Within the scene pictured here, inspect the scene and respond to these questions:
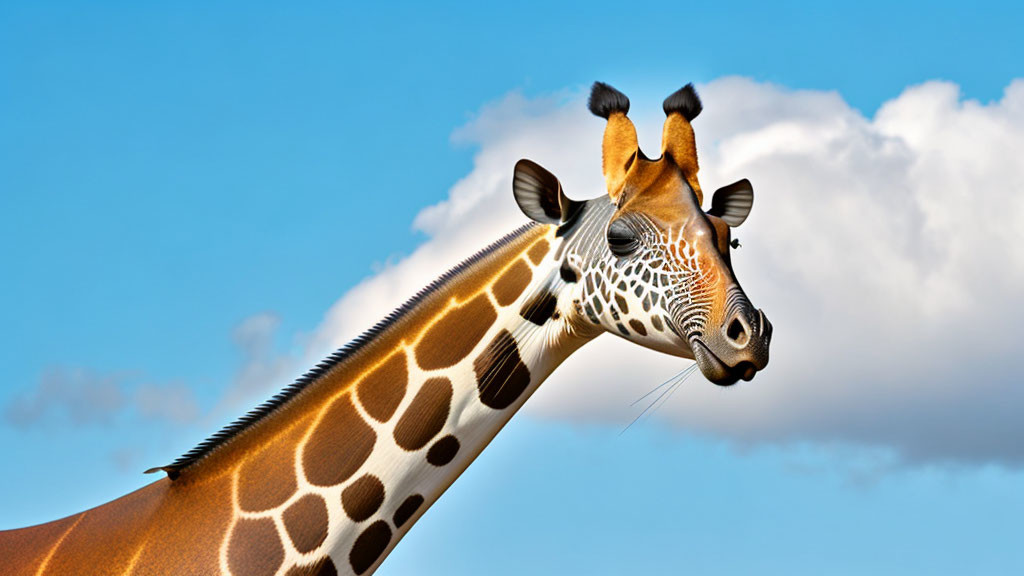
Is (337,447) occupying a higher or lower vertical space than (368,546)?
higher

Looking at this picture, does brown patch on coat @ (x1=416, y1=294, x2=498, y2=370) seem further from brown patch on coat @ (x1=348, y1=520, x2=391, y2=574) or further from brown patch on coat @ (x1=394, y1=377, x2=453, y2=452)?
brown patch on coat @ (x1=348, y1=520, x2=391, y2=574)

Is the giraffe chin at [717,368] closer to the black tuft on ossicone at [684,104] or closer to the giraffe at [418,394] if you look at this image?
the giraffe at [418,394]

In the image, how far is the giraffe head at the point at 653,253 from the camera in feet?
22.1

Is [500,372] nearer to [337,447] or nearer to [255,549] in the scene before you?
[337,447]

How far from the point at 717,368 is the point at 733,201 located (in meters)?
1.80

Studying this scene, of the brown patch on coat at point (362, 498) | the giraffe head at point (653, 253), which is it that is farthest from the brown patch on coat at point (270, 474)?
the giraffe head at point (653, 253)

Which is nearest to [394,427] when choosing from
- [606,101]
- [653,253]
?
[653,253]

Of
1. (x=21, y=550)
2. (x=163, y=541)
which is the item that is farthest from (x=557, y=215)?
(x=21, y=550)

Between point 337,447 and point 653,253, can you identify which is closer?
point 653,253

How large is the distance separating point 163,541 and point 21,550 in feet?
3.73

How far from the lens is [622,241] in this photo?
7.18m

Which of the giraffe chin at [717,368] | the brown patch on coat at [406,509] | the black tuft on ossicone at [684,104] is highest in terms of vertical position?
the black tuft on ossicone at [684,104]

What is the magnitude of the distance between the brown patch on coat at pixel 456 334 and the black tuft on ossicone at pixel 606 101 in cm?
144

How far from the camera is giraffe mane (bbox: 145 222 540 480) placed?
7.37 metres
